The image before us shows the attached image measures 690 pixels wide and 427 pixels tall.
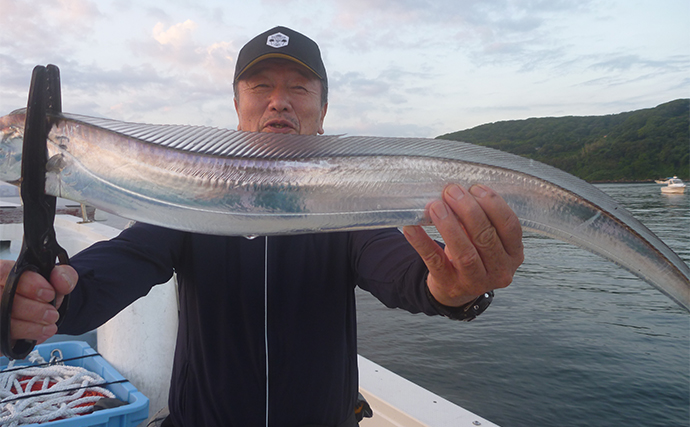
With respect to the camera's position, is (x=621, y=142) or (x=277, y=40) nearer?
(x=277, y=40)

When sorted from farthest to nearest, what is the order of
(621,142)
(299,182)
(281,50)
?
(621,142) → (281,50) → (299,182)

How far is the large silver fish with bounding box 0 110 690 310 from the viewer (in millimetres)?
1344

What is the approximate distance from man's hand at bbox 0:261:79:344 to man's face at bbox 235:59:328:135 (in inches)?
68.3

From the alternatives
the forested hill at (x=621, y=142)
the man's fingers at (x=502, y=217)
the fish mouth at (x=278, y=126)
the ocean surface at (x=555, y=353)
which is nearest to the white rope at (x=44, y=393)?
the fish mouth at (x=278, y=126)

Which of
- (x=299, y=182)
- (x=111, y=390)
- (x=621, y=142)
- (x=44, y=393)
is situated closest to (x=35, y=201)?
(x=299, y=182)

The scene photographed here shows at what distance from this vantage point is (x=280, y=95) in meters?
2.88

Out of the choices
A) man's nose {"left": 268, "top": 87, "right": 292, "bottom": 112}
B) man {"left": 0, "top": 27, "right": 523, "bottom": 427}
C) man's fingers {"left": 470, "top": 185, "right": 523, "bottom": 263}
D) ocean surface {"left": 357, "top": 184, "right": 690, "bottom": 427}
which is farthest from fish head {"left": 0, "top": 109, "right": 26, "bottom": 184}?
ocean surface {"left": 357, "top": 184, "right": 690, "bottom": 427}

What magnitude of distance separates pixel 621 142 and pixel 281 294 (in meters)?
68.5

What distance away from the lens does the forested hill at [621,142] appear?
5088cm

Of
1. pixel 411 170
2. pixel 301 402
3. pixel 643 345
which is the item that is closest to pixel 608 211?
pixel 411 170

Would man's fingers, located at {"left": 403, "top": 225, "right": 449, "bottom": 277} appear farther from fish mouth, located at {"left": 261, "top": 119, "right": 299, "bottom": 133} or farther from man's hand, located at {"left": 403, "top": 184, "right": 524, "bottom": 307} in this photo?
fish mouth, located at {"left": 261, "top": 119, "right": 299, "bottom": 133}

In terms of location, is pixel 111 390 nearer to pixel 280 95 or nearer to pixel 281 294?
pixel 281 294

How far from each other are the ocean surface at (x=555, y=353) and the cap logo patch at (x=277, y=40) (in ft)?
27.4

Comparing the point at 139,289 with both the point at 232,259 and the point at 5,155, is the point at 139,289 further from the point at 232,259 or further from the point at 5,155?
the point at 5,155
